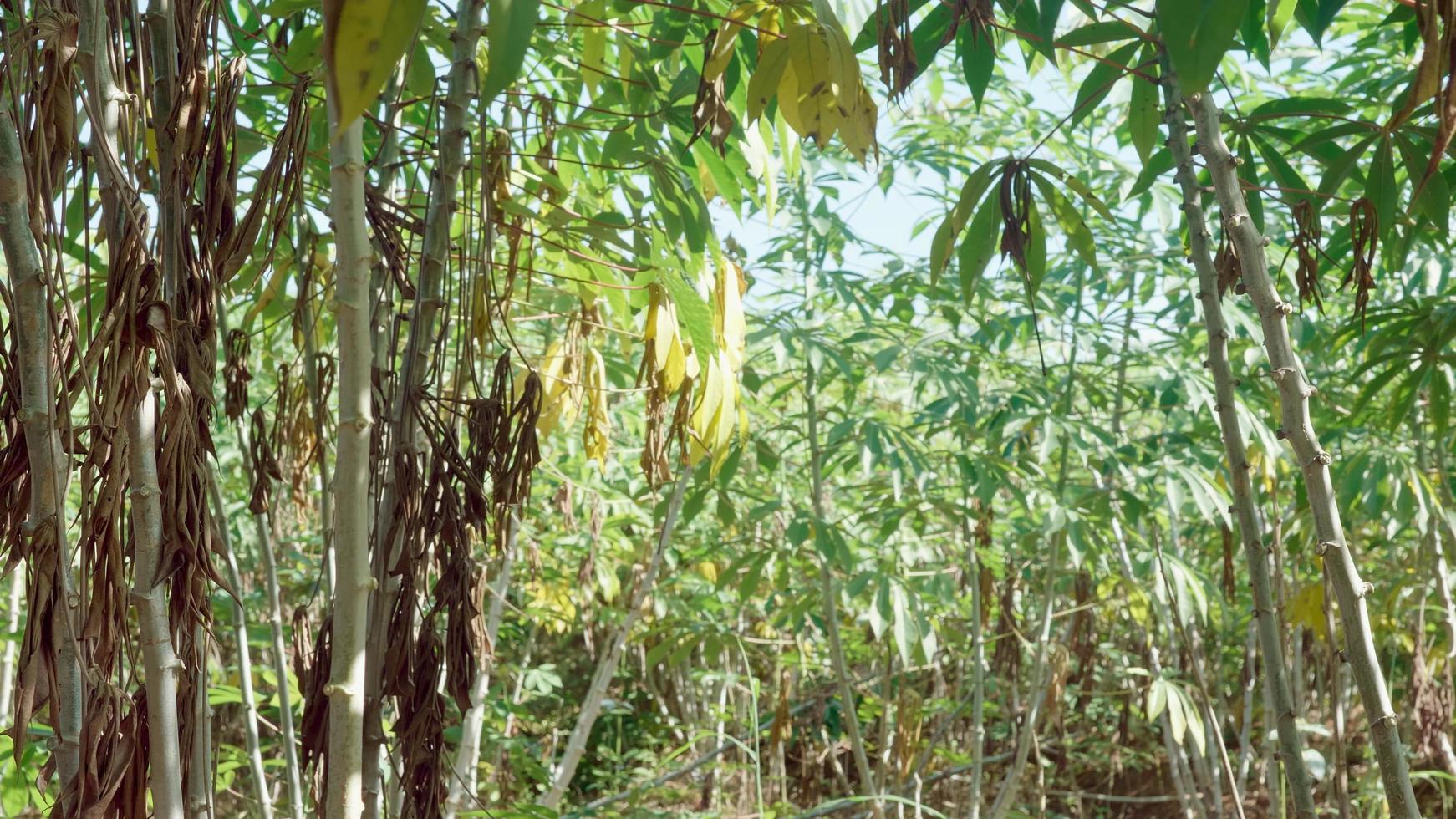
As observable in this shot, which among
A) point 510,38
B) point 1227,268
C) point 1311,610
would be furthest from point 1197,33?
point 1311,610

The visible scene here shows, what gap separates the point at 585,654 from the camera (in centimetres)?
A: 522

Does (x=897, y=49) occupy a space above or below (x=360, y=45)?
above

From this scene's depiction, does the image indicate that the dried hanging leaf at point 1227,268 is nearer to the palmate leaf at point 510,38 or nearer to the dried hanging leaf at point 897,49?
the dried hanging leaf at point 897,49

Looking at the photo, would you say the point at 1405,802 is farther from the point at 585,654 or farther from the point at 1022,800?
the point at 585,654

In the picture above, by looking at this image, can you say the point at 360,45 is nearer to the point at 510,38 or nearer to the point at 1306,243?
the point at 510,38

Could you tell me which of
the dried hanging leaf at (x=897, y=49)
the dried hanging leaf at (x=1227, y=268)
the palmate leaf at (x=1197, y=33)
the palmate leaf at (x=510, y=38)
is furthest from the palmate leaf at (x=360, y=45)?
the dried hanging leaf at (x=1227, y=268)

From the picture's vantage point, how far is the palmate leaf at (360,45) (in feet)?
1.03

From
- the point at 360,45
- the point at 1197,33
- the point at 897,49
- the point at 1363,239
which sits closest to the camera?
the point at 360,45

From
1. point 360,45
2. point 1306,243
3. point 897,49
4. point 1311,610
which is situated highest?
point 897,49

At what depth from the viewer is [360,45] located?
0.32 m

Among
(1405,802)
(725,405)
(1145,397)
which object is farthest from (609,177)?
(1145,397)

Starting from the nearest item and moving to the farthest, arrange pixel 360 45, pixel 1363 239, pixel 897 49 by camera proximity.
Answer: pixel 360 45
pixel 897 49
pixel 1363 239

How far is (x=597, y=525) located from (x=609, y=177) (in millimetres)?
1177

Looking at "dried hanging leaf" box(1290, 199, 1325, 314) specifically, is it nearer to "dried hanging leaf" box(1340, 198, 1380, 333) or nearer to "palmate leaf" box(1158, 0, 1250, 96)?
"dried hanging leaf" box(1340, 198, 1380, 333)
